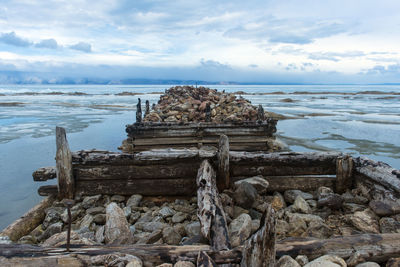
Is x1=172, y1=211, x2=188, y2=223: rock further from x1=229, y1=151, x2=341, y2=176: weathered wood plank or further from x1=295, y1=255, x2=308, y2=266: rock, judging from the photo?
x1=295, y1=255, x2=308, y2=266: rock

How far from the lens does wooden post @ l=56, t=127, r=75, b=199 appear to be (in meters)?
4.77

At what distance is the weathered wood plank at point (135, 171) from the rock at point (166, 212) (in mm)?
728

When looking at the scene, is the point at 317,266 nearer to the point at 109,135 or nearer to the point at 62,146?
the point at 62,146

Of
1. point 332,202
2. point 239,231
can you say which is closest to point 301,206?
point 332,202

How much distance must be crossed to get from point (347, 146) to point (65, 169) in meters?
11.8

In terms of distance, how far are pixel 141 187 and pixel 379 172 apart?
13.9 feet

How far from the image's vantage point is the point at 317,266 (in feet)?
8.39

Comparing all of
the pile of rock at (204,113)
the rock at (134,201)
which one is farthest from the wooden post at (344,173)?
the pile of rock at (204,113)

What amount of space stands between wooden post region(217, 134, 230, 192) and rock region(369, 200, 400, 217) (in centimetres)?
241

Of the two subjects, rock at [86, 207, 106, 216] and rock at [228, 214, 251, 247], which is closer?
rock at [228, 214, 251, 247]

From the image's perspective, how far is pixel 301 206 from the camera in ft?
15.0

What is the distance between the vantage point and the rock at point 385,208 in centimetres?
399

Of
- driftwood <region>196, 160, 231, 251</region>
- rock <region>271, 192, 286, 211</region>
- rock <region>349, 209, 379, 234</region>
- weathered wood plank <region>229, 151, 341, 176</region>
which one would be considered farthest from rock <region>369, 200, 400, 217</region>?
driftwood <region>196, 160, 231, 251</region>

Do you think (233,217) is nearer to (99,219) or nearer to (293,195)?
(293,195)
